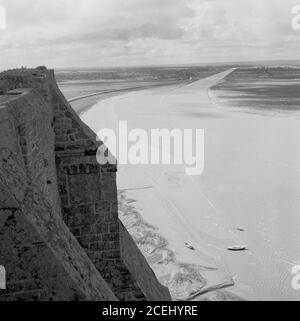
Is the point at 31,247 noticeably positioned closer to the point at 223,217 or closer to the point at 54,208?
the point at 54,208

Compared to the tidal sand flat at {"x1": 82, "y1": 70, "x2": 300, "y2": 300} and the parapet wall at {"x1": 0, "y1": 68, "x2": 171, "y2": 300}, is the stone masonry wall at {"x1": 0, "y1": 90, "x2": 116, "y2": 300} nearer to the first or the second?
the parapet wall at {"x1": 0, "y1": 68, "x2": 171, "y2": 300}

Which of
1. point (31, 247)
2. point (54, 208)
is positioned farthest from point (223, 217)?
point (31, 247)

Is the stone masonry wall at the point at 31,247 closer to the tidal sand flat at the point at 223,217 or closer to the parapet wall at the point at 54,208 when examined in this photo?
the parapet wall at the point at 54,208

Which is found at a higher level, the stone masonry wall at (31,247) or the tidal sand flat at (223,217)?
the stone masonry wall at (31,247)

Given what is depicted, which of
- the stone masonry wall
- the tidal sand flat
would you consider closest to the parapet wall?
the stone masonry wall

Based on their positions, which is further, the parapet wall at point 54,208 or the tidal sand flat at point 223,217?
the tidal sand flat at point 223,217

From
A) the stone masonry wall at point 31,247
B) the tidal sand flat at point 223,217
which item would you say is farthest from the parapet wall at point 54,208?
the tidal sand flat at point 223,217
